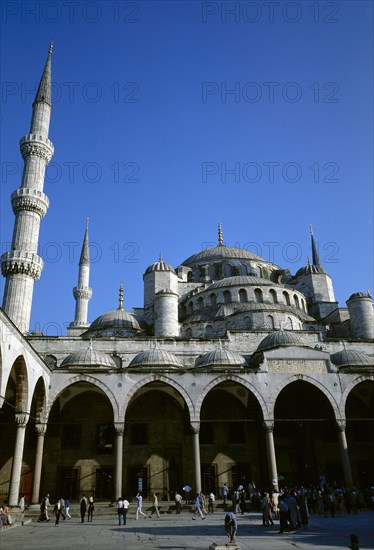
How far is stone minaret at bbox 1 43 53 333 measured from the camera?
71.4ft

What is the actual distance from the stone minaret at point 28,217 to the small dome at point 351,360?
45.9ft

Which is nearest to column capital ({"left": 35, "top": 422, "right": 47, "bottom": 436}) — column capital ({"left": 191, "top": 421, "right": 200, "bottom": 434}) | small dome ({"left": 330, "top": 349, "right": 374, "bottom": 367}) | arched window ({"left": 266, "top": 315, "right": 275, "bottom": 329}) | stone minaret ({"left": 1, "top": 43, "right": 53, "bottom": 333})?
column capital ({"left": 191, "top": 421, "right": 200, "bottom": 434})

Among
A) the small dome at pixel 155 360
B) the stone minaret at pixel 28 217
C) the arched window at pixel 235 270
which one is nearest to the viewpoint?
the small dome at pixel 155 360

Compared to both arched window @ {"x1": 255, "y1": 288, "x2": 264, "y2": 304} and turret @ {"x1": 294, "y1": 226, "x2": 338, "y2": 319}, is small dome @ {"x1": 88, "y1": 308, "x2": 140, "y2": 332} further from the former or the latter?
turret @ {"x1": 294, "y1": 226, "x2": 338, "y2": 319}

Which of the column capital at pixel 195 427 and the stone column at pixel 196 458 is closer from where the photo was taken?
the stone column at pixel 196 458

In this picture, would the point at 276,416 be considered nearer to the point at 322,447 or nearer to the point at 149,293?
the point at 322,447

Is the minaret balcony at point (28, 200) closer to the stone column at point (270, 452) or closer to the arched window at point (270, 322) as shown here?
the arched window at point (270, 322)

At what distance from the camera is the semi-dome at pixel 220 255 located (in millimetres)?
33875

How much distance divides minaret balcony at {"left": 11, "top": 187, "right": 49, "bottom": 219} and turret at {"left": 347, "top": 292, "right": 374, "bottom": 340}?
56.9 ft

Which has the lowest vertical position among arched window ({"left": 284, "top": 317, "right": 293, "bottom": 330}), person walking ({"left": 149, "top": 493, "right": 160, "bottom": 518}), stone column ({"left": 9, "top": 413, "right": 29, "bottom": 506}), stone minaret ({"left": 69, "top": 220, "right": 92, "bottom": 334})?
person walking ({"left": 149, "top": 493, "right": 160, "bottom": 518})

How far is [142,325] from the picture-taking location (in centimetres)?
2736

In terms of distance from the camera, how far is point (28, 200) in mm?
23422

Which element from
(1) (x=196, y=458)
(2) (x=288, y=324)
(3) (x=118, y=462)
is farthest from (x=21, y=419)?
(2) (x=288, y=324)

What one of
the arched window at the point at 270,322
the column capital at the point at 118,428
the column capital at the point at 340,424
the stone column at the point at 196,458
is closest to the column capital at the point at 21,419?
the column capital at the point at 118,428
